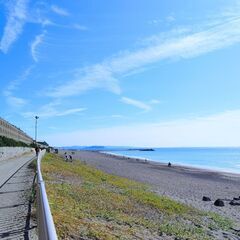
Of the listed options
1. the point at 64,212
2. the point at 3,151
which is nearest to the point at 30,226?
the point at 64,212

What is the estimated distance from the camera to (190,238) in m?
12.4

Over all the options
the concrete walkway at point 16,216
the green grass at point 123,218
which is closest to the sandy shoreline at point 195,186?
the green grass at point 123,218

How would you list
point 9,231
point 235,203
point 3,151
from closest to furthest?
point 9,231, point 235,203, point 3,151

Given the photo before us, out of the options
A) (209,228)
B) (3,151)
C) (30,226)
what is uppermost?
(3,151)

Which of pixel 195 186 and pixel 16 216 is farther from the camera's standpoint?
pixel 195 186

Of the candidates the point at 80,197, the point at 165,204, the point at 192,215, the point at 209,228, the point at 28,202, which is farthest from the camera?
the point at 165,204

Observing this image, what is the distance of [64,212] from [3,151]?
3561 cm

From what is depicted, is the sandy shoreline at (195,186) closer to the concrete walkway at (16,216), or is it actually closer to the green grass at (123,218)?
the green grass at (123,218)

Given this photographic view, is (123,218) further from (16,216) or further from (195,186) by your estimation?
(195,186)

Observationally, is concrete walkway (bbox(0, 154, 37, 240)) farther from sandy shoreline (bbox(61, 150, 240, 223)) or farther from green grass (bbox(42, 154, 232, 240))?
sandy shoreline (bbox(61, 150, 240, 223))

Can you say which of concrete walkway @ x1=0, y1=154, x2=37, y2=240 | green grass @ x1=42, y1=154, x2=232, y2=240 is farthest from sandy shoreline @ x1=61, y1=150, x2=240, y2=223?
concrete walkway @ x1=0, y1=154, x2=37, y2=240

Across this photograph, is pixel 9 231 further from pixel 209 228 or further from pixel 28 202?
pixel 209 228

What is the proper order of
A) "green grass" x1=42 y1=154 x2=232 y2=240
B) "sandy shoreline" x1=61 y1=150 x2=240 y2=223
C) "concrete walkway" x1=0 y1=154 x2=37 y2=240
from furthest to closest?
"sandy shoreline" x1=61 y1=150 x2=240 y2=223, "green grass" x1=42 y1=154 x2=232 y2=240, "concrete walkway" x1=0 y1=154 x2=37 y2=240

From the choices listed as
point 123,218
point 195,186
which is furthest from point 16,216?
point 195,186
